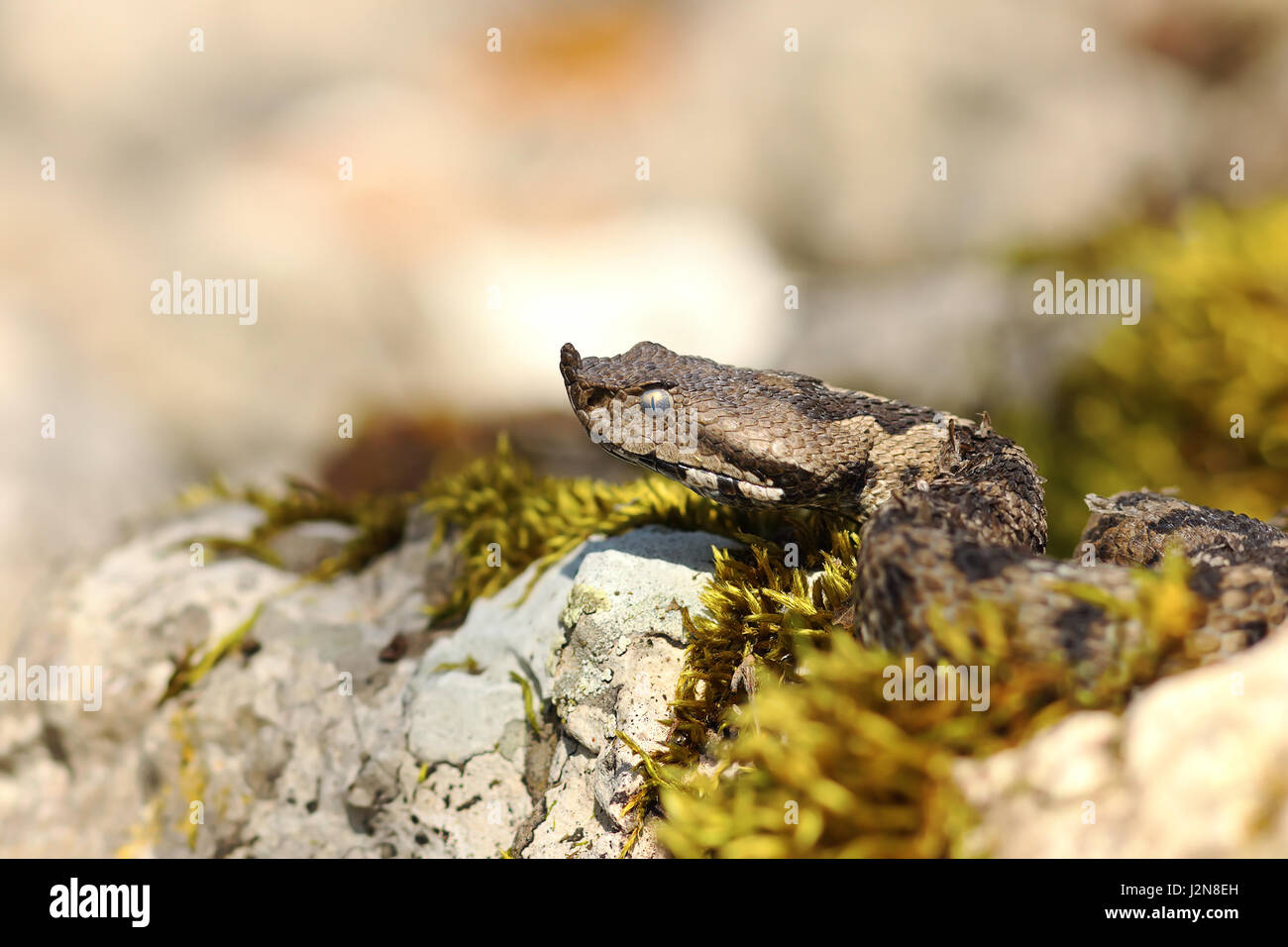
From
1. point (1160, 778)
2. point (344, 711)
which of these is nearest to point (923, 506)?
point (1160, 778)

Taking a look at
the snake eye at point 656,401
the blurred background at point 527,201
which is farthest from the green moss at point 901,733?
the blurred background at point 527,201

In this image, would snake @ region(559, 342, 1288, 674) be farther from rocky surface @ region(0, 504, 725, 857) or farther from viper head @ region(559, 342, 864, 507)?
rocky surface @ region(0, 504, 725, 857)

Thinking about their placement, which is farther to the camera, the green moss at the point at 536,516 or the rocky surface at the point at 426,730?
the green moss at the point at 536,516

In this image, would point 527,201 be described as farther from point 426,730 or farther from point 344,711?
point 426,730

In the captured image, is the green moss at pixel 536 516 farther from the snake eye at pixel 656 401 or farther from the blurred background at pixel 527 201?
the blurred background at pixel 527 201

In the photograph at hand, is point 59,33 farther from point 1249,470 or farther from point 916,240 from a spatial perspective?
point 1249,470
